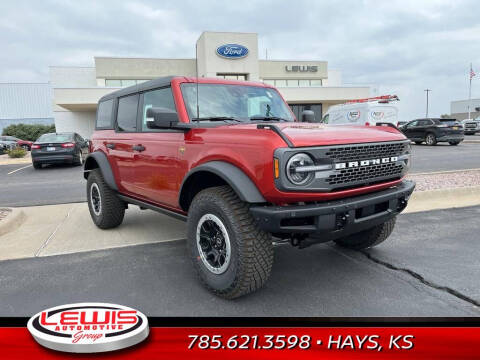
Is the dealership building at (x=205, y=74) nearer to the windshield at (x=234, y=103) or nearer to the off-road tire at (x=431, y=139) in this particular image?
the off-road tire at (x=431, y=139)

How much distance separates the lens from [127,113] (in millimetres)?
→ 4613

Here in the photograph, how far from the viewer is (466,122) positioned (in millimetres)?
32156

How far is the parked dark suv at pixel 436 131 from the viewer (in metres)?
19.8

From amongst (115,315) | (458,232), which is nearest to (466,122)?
(458,232)

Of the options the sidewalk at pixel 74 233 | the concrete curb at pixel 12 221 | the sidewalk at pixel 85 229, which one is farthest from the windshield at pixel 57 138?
the concrete curb at pixel 12 221

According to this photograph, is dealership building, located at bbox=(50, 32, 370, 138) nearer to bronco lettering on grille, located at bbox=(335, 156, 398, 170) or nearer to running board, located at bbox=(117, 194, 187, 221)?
running board, located at bbox=(117, 194, 187, 221)

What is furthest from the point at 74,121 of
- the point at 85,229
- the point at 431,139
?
the point at 85,229

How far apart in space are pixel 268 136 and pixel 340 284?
1.56 m

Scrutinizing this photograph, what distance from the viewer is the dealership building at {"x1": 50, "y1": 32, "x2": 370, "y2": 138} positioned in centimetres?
3075

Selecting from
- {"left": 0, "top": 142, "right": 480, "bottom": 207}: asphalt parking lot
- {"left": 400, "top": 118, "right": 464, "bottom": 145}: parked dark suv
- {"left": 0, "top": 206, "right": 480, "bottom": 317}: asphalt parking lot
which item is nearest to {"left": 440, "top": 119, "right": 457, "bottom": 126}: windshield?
{"left": 400, "top": 118, "right": 464, "bottom": 145}: parked dark suv

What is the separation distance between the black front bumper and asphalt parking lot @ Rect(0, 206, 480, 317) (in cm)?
64

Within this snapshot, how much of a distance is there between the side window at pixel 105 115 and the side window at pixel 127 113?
12.1 inches

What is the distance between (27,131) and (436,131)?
133 feet

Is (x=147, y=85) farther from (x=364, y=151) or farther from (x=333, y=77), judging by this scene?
(x=333, y=77)
